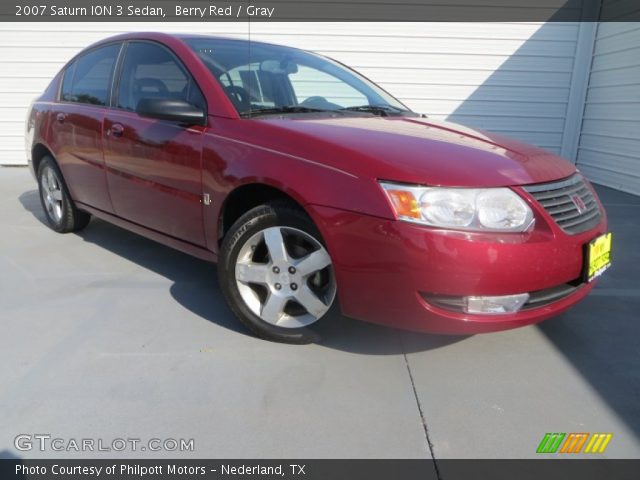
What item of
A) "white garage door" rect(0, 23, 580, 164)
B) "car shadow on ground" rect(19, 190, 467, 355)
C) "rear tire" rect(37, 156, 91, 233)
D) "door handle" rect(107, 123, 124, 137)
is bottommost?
"car shadow on ground" rect(19, 190, 467, 355)

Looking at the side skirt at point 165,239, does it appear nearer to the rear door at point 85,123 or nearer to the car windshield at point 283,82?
the rear door at point 85,123

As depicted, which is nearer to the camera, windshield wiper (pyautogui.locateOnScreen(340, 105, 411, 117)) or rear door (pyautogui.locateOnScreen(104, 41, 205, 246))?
rear door (pyautogui.locateOnScreen(104, 41, 205, 246))

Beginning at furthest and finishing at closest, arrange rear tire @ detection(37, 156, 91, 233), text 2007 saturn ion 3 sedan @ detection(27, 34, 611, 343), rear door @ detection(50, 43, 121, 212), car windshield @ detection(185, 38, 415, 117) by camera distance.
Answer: rear tire @ detection(37, 156, 91, 233)
rear door @ detection(50, 43, 121, 212)
car windshield @ detection(185, 38, 415, 117)
text 2007 saturn ion 3 sedan @ detection(27, 34, 611, 343)

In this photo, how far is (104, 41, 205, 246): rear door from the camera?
254cm

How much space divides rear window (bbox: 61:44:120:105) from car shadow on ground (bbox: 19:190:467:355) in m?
1.15

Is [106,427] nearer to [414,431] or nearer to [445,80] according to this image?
[414,431]

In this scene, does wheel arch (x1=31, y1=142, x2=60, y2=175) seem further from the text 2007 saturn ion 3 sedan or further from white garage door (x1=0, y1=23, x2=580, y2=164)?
white garage door (x1=0, y1=23, x2=580, y2=164)

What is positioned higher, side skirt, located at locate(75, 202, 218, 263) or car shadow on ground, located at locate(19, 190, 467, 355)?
side skirt, located at locate(75, 202, 218, 263)

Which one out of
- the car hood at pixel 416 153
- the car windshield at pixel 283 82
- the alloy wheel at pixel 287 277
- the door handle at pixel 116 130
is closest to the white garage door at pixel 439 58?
the car windshield at pixel 283 82

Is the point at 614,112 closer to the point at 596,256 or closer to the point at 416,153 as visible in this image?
the point at 596,256

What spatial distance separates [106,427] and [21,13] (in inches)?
335

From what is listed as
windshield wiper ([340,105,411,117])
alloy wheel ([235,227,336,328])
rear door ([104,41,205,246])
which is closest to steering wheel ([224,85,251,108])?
rear door ([104,41,205,246])

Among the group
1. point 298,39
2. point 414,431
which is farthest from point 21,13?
point 414,431

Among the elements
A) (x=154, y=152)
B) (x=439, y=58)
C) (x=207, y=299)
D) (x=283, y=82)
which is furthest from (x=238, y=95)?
(x=439, y=58)
